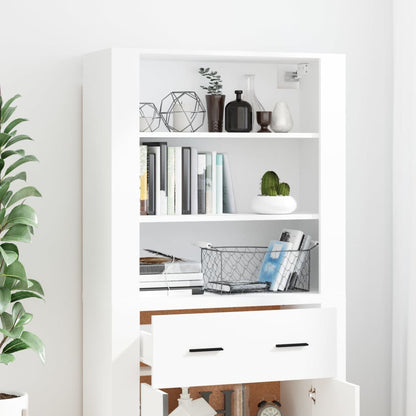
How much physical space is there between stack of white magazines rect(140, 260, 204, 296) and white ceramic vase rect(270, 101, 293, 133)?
0.58 meters

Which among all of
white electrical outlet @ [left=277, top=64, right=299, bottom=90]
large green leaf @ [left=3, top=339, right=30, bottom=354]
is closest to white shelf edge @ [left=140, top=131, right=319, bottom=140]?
white electrical outlet @ [left=277, top=64, right=299, bottom=90]

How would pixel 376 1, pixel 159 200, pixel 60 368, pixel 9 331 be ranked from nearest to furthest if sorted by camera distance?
pixel 9 331 < pixel 159 200 < pixel 60 368 < pixel 376 1

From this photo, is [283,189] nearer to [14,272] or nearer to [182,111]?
[182,111]

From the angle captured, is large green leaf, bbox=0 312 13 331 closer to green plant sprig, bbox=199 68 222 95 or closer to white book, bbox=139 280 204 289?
white book, bbox=139 280 204 289

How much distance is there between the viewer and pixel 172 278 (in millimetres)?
2961

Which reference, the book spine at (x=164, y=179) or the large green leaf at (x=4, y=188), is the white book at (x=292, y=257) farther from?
the large green leaf at (x=4, y=188)

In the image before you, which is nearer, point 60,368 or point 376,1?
point 60,368

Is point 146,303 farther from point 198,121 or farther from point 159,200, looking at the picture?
point 198,121

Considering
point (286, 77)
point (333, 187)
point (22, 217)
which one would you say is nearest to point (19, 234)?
point (22, 217)

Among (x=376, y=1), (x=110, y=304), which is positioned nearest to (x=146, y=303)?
(x=110, y=304)

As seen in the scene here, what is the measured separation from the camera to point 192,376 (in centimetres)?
279

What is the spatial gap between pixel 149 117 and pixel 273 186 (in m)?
0.52

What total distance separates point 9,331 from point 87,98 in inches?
34.4

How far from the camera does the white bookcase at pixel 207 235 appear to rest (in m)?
2.83
